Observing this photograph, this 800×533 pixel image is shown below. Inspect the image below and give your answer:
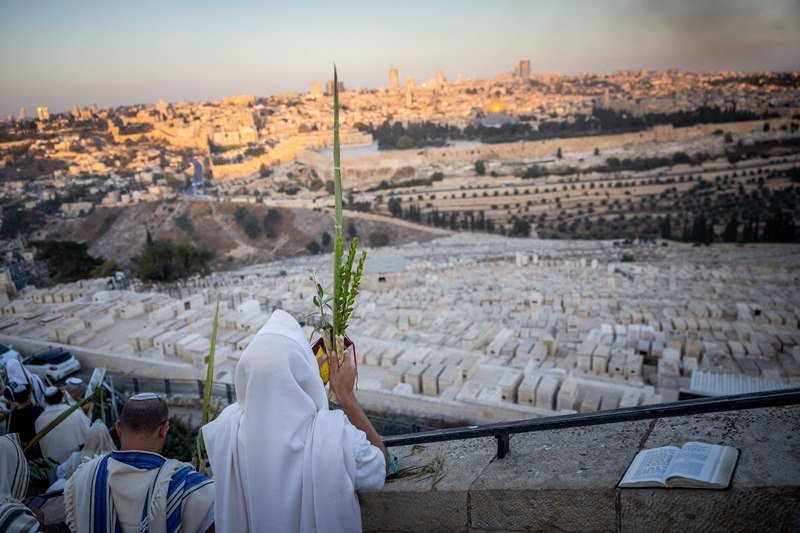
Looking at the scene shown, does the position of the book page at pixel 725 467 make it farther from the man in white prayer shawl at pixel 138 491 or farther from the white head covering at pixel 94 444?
the white head covering at pixel 94 444

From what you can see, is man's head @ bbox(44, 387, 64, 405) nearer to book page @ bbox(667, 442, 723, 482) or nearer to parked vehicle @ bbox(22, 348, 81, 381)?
book page @ bbox(667, 442, 723, 482)

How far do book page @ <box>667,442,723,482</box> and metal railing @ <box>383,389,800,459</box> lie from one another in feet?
0.23

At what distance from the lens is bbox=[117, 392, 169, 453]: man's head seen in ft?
3.88

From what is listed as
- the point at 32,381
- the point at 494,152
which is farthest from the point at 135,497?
the point at 494,152

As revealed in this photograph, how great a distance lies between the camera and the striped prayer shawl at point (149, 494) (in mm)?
1141

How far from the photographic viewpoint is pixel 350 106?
256 ft

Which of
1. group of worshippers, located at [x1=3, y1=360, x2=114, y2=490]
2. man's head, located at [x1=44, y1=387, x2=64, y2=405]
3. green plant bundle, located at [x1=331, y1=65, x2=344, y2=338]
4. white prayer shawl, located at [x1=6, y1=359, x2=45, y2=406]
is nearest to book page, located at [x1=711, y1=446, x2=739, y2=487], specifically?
green plant bundle, located at [x1=331, y1=65, x2=344, y2=338]

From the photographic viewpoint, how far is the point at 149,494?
1.14 meters

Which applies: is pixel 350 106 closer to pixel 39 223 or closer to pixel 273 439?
pixel 39 223

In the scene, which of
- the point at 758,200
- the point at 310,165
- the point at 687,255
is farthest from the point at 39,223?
the point at 758,200

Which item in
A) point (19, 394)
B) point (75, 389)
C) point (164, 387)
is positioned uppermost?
point (19, 394)

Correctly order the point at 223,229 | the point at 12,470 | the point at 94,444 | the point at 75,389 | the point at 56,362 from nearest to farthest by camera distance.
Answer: the point at 12,470, the point at 94,444, the point at 75,389, the point at 56,362, the point at 223,229

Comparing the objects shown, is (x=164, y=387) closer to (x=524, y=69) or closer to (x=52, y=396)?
(x=52, y=396)

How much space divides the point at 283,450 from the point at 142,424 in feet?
1.47
